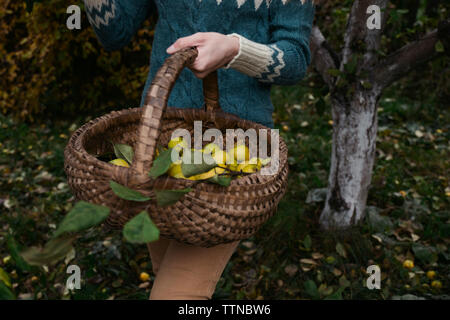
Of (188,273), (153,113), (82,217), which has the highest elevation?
(153,113)

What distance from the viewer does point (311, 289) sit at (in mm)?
1807

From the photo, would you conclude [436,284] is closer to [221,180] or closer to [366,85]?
[366,85]

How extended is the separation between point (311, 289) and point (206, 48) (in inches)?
50.4

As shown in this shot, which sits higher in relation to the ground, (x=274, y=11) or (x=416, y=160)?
(x=274, y=11)

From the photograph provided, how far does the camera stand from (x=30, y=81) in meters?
3.72

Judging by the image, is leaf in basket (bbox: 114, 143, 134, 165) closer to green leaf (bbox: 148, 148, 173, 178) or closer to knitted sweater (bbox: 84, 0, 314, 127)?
green leaf (bbox: 148, 148, 173, 178)

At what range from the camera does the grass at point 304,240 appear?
1917 millimetres

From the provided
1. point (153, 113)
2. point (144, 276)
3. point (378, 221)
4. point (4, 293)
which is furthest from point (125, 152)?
point (378, 221)

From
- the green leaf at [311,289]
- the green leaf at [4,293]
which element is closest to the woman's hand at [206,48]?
the green leaf at [4,293]

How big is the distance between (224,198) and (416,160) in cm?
250

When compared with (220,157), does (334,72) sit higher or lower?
higher
